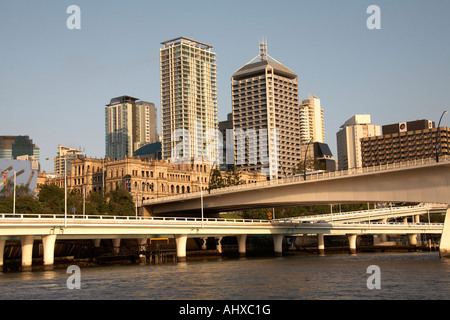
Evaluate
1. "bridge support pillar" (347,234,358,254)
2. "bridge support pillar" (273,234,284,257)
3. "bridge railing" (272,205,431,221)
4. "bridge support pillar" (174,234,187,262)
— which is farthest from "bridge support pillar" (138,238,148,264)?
"bridge support pillar" (347,234,358,254)

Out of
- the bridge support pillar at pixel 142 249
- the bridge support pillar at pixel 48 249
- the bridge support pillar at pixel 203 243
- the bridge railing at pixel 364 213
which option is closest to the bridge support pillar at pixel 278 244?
the bridge railing at pixel 364 213

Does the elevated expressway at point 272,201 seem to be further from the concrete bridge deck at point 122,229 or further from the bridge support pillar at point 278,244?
the bridge support pillar at point 278,244

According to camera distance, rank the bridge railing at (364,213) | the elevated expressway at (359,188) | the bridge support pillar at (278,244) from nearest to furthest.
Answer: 1. the elevated expressway at (359,188)
2. the bridge support pillar at (278,244)
3. the bridge railing at (364,213)

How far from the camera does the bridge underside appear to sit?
251ft

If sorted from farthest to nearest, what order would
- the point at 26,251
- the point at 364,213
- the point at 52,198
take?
the point at 364,213
the point at 52,198
the point at 26,251

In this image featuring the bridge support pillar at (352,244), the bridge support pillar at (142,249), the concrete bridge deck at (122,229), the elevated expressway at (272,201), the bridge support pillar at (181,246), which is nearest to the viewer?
the concrete bridge deck at (122,229)

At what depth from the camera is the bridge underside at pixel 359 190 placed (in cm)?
7662

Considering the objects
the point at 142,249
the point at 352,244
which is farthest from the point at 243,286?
the point at 352,244

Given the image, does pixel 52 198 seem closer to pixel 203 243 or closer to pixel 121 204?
pixel 121 204

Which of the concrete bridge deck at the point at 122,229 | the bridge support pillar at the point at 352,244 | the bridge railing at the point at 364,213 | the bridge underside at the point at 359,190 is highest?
the bridge underside at the point at 359,190

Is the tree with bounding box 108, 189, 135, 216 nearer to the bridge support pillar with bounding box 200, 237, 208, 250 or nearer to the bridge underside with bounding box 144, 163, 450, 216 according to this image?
the bridge support pillar with bounding box 200, 237, 208, 250

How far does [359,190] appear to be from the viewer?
85.3 meters

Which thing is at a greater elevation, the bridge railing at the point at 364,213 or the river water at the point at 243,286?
the bridge railing at the point at 364,213
